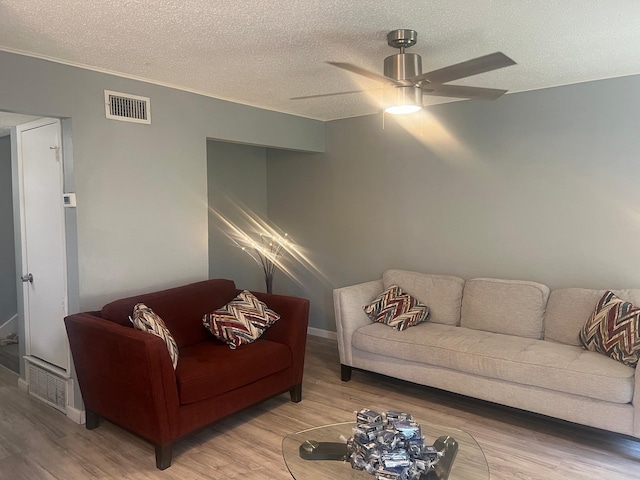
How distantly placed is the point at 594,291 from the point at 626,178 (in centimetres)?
85

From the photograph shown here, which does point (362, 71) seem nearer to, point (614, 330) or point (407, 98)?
point (407, 98)

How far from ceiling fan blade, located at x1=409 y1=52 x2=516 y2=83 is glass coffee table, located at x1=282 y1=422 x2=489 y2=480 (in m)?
1.73

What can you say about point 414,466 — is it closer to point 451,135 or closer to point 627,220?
point 627,220

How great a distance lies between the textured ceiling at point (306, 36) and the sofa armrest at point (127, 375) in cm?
162

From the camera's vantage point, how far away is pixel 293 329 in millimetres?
3453

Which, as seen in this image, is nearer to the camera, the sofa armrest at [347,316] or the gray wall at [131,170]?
the gray wall at [131,170]

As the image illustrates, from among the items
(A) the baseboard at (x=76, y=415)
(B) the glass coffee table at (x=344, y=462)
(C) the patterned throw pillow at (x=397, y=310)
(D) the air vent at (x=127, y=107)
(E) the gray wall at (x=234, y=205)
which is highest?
(D) the air vent at (x=127, y=107)

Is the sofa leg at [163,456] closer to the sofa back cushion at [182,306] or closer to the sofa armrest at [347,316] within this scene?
the sofa back cushion at [182,306]

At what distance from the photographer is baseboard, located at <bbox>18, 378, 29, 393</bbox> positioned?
3.72 m

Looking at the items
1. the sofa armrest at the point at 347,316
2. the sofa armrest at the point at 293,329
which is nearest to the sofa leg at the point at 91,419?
the sofa armrest at the point at 293,329

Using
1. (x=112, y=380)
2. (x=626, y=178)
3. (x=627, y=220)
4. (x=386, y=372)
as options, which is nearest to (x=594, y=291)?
(x=627, y=220)

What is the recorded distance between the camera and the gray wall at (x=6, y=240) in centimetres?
517

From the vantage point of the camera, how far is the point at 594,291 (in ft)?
11.0

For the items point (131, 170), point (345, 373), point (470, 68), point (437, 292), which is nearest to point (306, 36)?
point (470, 68)
